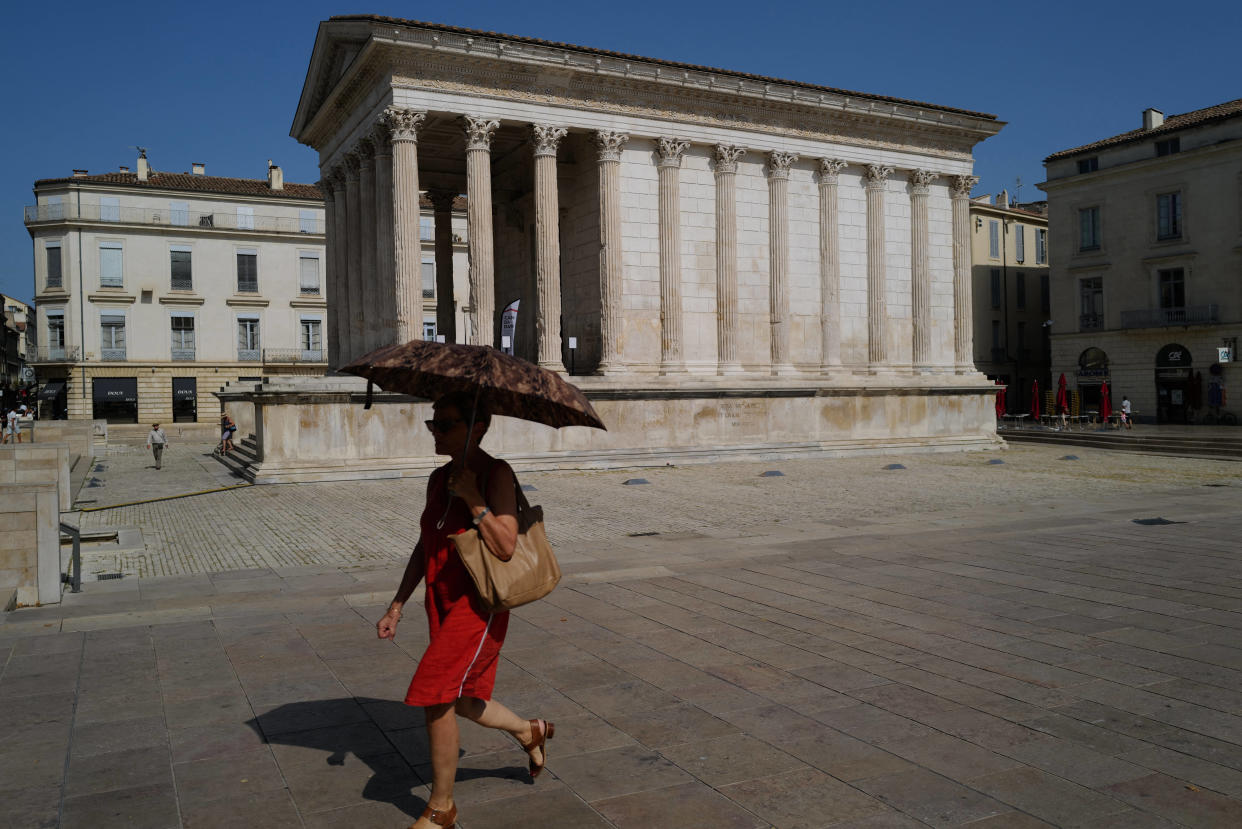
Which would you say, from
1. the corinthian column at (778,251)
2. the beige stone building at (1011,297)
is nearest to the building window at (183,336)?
the corinthian column at (778,251)

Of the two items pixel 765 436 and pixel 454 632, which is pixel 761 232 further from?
pixel 454 632

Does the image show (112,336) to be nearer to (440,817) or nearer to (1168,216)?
Answer: (1168,216)

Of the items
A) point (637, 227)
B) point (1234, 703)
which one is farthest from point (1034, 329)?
point (1234, 703)

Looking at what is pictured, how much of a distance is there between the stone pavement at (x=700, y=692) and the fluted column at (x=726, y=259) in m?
15.8

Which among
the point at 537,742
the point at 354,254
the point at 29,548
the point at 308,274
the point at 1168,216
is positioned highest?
the point at 1168,216

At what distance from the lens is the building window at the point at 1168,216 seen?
44.4 metres

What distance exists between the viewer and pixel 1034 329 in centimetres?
5716

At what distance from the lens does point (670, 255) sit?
87.4 ft

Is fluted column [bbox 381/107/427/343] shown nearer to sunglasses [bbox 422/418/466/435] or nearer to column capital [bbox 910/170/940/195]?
column capital [bbox 910/170/940/195]

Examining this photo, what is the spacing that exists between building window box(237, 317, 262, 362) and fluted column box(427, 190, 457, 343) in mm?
24505

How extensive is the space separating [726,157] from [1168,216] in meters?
28.3

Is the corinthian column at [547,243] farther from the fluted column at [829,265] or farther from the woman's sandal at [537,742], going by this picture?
the woman's sandal at [537,742]

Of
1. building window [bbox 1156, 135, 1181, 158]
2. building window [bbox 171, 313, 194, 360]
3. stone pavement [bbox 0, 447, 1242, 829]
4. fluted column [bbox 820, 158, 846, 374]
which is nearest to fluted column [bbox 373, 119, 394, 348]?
fluted column [bbox 820, 158, 846, 374]

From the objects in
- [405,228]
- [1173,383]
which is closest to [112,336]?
[405,228]
